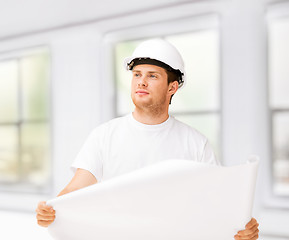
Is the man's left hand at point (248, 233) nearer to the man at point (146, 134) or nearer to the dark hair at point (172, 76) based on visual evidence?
the man at point (146, 134)

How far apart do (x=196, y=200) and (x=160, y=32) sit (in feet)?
5.37

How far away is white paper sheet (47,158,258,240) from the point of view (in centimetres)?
91

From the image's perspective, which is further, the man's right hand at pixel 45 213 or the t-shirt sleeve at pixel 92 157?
the t-shirt sleeve at pixel 92 157

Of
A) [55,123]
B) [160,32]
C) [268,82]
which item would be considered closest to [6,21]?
[55,123]

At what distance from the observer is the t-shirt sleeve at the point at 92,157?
1.17 meters

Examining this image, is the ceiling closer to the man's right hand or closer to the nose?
the nose

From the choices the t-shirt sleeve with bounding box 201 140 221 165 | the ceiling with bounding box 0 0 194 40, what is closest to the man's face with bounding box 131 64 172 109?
the t-shirt sleeve with bounding box 201 140 221 165

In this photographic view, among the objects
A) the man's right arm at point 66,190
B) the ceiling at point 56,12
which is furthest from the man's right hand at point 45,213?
the ceiling at point 56,12

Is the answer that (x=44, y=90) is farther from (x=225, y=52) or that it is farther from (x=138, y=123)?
(x=138, y=123)

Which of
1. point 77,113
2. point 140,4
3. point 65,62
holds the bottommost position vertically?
point 77,113

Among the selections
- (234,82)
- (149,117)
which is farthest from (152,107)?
(234,82)

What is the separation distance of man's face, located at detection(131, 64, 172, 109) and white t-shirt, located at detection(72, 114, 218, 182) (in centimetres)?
11

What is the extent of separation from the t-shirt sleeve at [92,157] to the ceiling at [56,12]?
1381 mm

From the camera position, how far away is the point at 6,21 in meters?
2.89
